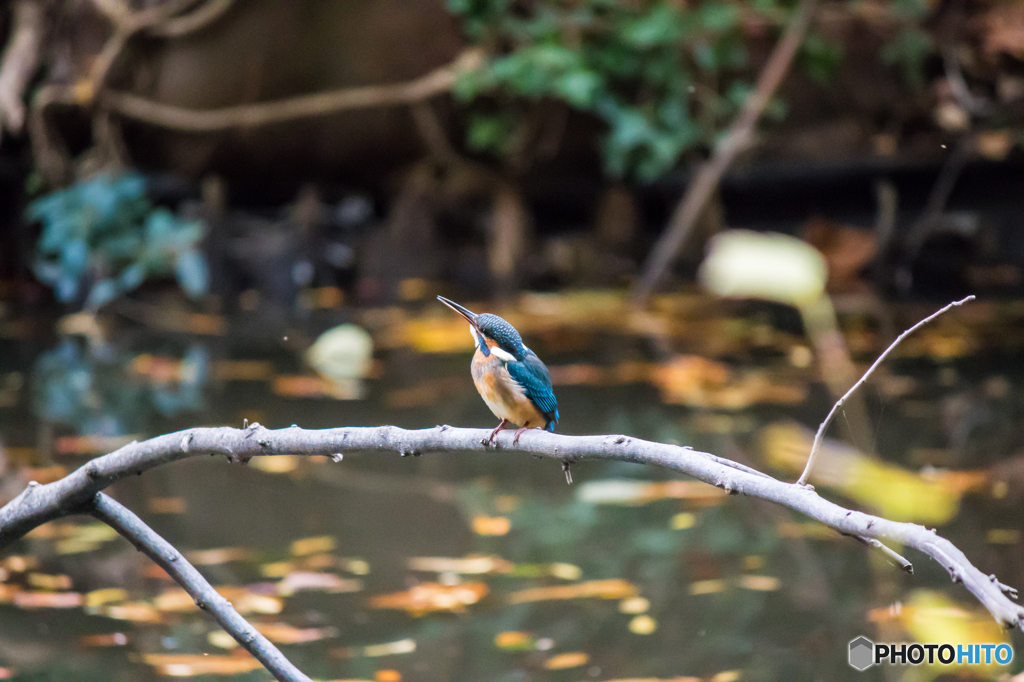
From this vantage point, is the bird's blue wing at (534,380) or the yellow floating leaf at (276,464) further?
the yellow floating leaf at (276,464)

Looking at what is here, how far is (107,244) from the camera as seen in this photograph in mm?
4773

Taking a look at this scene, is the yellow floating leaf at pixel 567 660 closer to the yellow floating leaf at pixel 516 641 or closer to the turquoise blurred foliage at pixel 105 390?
the yellow floating leaf at pixel 516 641

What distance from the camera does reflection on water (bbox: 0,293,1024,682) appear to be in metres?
1.74

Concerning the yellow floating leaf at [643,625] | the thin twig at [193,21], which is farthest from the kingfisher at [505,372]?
the thin twig at [193,21]

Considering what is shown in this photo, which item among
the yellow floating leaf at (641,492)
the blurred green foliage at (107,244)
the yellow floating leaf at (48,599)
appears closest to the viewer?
the yellow floating leaf at (48,599)

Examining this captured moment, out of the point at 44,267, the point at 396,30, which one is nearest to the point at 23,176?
the point at 44,267

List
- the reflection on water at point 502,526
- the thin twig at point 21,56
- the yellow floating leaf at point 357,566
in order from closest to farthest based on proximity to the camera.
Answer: the reflection on water at point 502,526 → the yellow floating leaf at point 357,566 → the thin twig at point 21,56

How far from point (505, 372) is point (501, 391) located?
25 millimetres

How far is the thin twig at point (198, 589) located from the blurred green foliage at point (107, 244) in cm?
354

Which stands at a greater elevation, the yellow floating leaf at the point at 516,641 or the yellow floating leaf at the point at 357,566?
the yellow floating leaf at the point at 357,566

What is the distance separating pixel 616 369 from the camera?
3771mm

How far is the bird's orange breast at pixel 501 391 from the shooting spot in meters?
1.20

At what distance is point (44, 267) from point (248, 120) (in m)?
1.34

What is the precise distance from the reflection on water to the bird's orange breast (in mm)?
652
